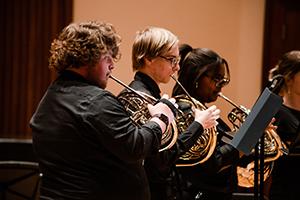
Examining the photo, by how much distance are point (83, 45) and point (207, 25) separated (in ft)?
8.68

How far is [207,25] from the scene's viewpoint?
4375 mm

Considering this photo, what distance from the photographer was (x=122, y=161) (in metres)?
1.87

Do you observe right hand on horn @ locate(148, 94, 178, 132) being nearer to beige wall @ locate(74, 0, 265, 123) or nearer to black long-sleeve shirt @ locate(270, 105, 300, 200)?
black long-sleeve shirt @ locate(270, 105, 300, 200)

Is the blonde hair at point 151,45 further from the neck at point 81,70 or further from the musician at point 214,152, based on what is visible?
the neck at point 81,70

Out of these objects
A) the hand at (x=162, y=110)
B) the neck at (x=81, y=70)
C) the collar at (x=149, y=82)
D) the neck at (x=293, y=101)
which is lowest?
the neck at (x=293, y=101)

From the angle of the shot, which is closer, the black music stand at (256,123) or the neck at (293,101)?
the black music stand at (256,123)

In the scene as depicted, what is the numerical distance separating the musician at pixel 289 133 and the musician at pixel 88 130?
112 centimetres

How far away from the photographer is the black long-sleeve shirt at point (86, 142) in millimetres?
1776

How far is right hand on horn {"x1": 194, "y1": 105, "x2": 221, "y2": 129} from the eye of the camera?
2.29m

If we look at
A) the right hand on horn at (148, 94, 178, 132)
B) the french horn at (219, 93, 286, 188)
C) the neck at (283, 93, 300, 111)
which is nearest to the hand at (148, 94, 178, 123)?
the right hand on horn at (148, 94, 178, 132)

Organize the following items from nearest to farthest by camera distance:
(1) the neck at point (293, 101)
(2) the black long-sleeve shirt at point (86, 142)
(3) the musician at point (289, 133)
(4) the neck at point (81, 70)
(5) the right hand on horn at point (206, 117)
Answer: (2) the black long-sleeve shirt at point (86, 142) < (4) the neck at point (81, 70) < (5) the right hand on horn at point (206, 117) < (3) the musician at point (289, 133) < (1) the neck at point (293, 101)

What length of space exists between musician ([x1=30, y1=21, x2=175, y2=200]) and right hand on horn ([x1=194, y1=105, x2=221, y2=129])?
390mm

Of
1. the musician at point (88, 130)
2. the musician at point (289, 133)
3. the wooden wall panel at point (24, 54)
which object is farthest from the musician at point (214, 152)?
the wooden wall panel at point (24, 54)

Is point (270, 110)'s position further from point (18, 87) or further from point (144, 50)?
point (18, 87)
